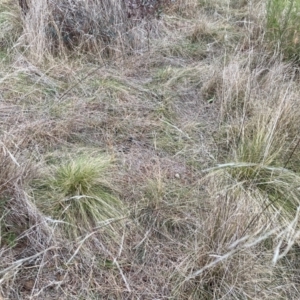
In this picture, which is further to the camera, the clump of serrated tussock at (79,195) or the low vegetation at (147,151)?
the clump of serrated tussock at (79,195)

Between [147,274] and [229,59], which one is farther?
[229,59]

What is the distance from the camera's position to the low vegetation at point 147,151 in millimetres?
1524

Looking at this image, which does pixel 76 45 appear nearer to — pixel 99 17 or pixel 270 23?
pixel 99 17

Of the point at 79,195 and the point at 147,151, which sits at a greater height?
the point at 79,195

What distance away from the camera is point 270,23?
10.2 ft

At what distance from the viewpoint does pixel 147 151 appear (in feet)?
7.27

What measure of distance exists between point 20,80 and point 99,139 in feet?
2.50

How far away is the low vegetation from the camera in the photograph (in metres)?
1.52

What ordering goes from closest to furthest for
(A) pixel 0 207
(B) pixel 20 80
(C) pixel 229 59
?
(A) pixel 0 207 → (B) pixel 20 80 → (C) pixel 229 59

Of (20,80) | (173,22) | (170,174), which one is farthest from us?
(173,22)

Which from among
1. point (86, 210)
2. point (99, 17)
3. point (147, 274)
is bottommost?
point (147, 274)

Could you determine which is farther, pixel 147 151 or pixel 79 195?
pixel 147 151

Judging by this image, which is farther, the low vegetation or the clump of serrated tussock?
the clump of serrated tussock

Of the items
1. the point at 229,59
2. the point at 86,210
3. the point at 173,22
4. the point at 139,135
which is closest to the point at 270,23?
the point at 229,59
